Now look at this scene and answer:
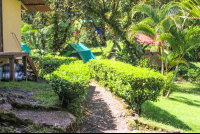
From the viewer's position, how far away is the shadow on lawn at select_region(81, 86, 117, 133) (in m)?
4.63

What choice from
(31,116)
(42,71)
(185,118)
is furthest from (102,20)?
(31,116)

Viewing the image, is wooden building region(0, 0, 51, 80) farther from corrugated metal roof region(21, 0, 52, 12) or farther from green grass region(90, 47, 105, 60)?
green grass region(90, 47, 105, 60)

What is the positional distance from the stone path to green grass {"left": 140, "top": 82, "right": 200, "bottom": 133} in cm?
70

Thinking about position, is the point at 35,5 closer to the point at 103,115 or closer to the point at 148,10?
the point at 148,10

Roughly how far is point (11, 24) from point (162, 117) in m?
7.43

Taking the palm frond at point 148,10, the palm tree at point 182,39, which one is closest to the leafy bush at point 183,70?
the palm tree at point 182,39

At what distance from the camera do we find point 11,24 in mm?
Result: 9266

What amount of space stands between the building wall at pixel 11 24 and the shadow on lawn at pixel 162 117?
20.9 feet

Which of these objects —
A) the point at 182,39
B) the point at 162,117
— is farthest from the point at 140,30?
the point at 162,117

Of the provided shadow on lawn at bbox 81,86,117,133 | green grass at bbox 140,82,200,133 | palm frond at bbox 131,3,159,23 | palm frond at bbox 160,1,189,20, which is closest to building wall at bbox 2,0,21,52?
shadow on lawn at bbox 81,86,117,133

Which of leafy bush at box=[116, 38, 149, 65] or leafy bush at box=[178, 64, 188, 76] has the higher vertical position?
leafy bush at box=[116, 38, 149, 65]

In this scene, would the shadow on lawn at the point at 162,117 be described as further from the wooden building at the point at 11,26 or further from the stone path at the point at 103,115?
the wooden building at the point at 11,26

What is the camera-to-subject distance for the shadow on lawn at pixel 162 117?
20.9 feet

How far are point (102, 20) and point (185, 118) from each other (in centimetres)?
753
